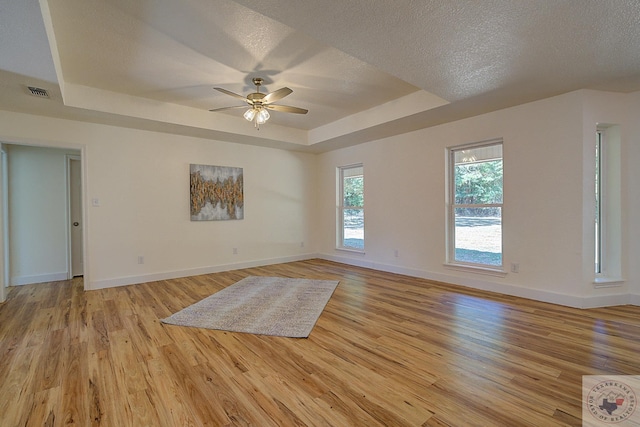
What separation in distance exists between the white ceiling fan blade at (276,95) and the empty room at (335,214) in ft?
0.11

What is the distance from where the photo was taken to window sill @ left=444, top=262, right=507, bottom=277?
3.84m

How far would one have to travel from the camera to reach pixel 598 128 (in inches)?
136

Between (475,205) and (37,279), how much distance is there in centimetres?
692

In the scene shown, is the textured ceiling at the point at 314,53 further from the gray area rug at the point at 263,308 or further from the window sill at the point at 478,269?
the gray area rug at the point at 263,308

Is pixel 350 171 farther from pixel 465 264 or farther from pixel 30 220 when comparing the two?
pixel 30 220

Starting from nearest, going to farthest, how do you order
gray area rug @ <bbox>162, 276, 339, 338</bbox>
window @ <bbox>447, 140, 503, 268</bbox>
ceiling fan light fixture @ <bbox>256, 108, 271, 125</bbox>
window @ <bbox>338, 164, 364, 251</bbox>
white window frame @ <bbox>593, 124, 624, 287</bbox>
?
1. gray area rug @ <bbox>162, 276, 339, 338</bbox>
2. white window frame @ <bbox>593, 124, 624, 287</bbox>
3. ceiling fan light fixture @ <bbox>256, 108, 271, 125</bbox>
4. window @ <bbox>447, 140, 503, 268</bbox>
5. window @ <bbox>338, 164, 364, 251</bbox>

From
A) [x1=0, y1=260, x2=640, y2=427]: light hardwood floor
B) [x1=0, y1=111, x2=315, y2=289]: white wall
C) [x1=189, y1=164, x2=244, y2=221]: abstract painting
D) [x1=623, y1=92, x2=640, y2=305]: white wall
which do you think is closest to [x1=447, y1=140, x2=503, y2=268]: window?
[x1=0, y1=260, x2=640, y2=427]: light hardwood floor

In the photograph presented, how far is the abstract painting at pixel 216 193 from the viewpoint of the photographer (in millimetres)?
5062

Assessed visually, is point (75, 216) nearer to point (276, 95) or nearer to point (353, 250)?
point (276, 95)

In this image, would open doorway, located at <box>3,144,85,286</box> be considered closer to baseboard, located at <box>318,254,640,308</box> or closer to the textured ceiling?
the textured ceiling

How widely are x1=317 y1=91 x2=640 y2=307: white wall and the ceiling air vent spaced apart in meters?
4.67

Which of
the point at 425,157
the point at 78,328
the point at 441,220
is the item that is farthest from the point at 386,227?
the point at 78,328

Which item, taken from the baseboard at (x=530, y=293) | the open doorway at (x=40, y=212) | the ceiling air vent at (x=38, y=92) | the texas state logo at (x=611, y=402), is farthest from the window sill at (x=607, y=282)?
the open doorway at (x=40, y=212)

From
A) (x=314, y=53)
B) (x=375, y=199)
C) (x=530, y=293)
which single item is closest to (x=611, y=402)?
(x=530, y=293)
